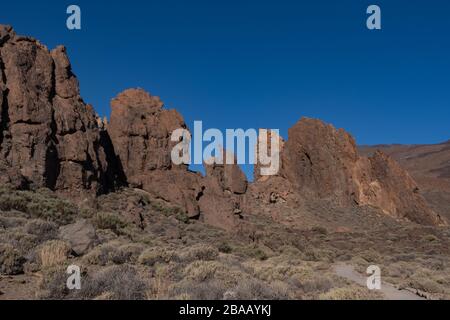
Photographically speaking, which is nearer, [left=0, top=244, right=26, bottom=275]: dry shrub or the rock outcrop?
[left=0, top=244, right=26, bottom=275]: dry shrub

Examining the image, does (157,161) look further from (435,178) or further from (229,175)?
(435,178)

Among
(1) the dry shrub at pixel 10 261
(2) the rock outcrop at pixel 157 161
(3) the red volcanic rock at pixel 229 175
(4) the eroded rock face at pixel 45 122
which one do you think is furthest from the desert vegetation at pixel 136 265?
(3) the red volcanic rock at pixel 229 175

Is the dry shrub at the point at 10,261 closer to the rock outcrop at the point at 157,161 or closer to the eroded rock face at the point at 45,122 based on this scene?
the eroded rock face at the point at 45,122

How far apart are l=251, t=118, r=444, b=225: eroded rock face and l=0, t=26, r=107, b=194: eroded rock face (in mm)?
37205

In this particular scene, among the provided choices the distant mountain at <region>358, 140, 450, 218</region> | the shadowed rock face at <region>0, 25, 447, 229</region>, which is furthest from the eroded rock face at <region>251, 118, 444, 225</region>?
the distant mountain at <region>358, 140, 450, 218</region>

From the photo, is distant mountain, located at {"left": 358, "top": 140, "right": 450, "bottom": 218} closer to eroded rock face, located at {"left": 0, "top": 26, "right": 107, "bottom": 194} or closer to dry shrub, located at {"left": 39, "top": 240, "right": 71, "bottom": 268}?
eroded rock face, located at {"left": 0, "top": 26, "right": 107, "bottom": 194}

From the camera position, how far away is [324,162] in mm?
70375

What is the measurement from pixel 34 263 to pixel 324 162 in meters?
62.7

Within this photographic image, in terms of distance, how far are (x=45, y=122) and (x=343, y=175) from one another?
1954 inches

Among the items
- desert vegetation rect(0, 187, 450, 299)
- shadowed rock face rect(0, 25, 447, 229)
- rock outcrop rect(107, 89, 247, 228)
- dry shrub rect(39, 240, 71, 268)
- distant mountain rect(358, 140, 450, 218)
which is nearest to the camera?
desert vegetation rect(0, 187, 450, 299)

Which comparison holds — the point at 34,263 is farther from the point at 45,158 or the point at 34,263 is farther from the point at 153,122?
the point at 153,122

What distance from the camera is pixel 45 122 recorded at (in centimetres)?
3177

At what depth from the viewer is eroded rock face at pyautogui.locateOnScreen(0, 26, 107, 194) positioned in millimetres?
29984

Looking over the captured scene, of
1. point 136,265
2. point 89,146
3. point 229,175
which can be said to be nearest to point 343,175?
point 229,175
